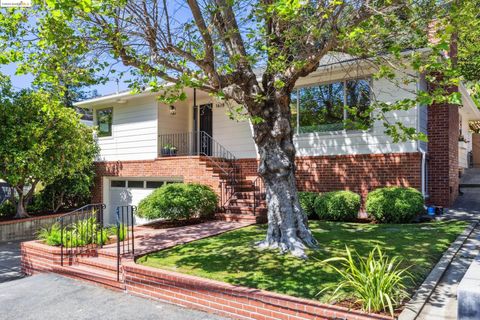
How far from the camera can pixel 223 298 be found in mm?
5277

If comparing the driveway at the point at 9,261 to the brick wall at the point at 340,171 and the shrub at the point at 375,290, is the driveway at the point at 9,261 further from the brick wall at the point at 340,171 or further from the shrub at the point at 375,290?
the shrub at the point at 375,290

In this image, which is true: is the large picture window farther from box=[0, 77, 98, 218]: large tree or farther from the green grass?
box=[0, 77, 98, 218]: large tree

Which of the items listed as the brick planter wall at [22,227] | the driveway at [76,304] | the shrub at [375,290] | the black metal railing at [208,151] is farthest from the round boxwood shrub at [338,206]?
the brick planter wall at [22,227]

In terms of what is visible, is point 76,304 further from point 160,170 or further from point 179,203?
point 160,170

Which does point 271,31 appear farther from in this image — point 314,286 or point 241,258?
→ point 314,286

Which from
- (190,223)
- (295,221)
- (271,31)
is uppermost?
(271,31)

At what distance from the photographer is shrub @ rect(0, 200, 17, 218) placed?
14.1 metres

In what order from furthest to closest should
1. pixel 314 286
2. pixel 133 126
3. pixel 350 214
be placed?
pixel 133 126
pixel 350 214
pixel 314 286

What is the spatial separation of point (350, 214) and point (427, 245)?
3387 mm

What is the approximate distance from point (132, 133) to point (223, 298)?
39.7 ft

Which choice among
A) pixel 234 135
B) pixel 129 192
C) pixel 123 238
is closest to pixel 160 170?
pixel 129 192

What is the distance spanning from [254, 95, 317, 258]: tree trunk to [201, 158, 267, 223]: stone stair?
11.0 feet

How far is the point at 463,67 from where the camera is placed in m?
14.5

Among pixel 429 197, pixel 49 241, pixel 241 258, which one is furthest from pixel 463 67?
pixel 49 241
